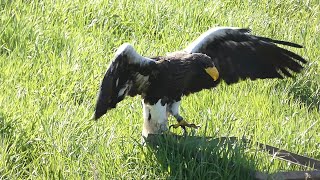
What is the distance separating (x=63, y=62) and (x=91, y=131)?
1.16m

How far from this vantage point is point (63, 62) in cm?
650

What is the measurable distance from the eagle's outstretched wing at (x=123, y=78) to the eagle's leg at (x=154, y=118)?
14 cm

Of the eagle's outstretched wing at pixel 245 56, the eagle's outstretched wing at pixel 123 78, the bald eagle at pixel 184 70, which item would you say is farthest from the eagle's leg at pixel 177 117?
the eagle's outstretched wing at pixel 245 56

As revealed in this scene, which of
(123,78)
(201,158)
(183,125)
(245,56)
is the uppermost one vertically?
(245,56)

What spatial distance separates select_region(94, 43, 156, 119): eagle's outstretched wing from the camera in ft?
16.9

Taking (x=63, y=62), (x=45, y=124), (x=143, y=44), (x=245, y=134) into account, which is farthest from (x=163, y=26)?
(x=45, y=124)

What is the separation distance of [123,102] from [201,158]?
47.2 inches

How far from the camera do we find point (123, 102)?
621 centimetres

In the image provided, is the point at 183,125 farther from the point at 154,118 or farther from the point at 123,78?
the point at 123,78

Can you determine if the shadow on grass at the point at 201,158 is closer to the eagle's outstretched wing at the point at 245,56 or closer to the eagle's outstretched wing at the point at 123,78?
the eagle's outstretched wing at the point at 123,78

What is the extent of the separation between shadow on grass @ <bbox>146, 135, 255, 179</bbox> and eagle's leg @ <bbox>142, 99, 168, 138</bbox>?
0.98ft

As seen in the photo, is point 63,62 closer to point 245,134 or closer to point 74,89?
point 74,89

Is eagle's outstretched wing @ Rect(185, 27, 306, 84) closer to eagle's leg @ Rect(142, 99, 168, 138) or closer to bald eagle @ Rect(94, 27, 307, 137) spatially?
bald eagle @ Rect(94, 27, 307, 137)

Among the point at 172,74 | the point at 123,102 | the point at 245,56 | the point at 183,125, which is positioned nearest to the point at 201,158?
the point at 183,125
